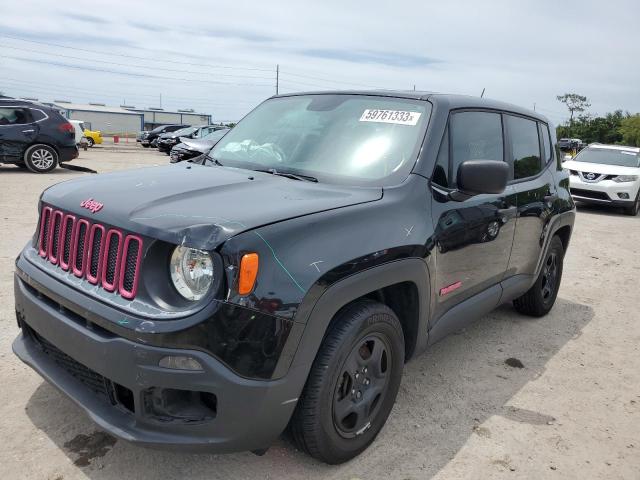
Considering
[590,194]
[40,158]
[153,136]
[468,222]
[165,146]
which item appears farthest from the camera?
[153,136]

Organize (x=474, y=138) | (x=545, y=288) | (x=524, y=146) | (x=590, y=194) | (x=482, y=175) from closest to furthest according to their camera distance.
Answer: (x=482, y=175)
(x=474, y=138)
(x=524, y=146)
(x=545, y=288)
(x=590, y=194)

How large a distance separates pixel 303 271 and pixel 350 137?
1.28 metres

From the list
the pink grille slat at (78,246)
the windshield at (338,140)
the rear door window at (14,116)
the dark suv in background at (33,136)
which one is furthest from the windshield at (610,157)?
the rear door window at (14,116)

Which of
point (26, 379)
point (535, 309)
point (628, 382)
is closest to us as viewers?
point (26, 379)

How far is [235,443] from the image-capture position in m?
2.13

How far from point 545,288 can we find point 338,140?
2.72 metres

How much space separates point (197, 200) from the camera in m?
2.41

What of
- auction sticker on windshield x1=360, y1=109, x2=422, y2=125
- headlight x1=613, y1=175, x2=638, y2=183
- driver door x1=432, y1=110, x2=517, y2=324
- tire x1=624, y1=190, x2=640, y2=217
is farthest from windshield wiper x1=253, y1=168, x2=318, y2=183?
tire x1=624, y1=190, x2=640, y2=217

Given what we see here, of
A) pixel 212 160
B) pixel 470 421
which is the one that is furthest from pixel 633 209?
pixel 212 160

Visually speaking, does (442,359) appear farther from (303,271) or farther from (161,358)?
(161,358)

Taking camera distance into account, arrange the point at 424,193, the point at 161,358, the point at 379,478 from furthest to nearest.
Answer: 1. the point at 424,193
2. the point at 379,478
3. the point at 161,358

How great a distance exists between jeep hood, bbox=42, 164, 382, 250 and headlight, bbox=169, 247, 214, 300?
67 millimetres

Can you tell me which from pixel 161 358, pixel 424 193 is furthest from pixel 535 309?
pixel 161 358

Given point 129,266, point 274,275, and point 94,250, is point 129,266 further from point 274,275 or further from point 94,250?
point 274,275
